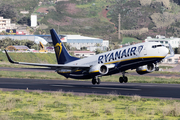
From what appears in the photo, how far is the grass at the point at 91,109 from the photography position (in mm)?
24664

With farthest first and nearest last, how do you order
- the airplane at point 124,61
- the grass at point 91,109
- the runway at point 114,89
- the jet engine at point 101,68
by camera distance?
1. the jet engine at point 101,68
2. the airplane at point 124,61
3. the runway at point 114,89
4. the grass at point 91,109

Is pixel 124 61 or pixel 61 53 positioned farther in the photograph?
pixel 61 53

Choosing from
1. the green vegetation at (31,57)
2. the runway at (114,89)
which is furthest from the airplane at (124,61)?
the green vegetation at (31,57)

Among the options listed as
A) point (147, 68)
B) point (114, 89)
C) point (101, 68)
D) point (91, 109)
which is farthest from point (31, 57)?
point (91, 109)

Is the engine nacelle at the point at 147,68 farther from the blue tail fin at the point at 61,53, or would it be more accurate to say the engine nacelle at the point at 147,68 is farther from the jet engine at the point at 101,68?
the blue tail fin at the point at 61,53

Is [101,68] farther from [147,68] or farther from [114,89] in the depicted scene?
[147,68]

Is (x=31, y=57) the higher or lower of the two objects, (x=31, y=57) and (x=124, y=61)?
the lower

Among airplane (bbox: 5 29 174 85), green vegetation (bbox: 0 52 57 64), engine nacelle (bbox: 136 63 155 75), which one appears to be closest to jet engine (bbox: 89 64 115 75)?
airplane (bbox: 5 29 174 85)

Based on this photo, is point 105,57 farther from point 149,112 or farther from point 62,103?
point 149,112

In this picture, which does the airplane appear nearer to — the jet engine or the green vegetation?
the jet engine

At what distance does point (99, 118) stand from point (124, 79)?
23.6 metres

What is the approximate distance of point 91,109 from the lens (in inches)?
1075

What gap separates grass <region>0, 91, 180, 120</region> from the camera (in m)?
24.7

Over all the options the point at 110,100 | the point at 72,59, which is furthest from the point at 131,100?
the point at 72,59
